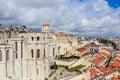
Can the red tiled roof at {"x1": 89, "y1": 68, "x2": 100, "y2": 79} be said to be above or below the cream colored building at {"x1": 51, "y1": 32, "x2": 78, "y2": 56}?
below

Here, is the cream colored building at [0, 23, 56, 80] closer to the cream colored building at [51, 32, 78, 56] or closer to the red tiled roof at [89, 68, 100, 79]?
the red tiled roof at [89, 68, 100, 79]

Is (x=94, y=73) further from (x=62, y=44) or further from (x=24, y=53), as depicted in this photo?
(x=62, y=44)

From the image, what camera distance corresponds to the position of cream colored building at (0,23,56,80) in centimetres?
4645

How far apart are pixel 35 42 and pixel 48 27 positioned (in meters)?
11.2

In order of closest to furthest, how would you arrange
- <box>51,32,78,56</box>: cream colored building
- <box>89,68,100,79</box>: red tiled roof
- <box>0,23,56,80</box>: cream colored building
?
<box>0,23,56,80</box>: cream colored building
<box>89,68,100,79</box>: red tiled roof
<box>51,32,78,56</box>: cream colored building

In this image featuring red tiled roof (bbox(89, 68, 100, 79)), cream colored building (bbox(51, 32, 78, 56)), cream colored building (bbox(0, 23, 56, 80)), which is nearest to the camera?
cream colored building (bbox(0, 23, 56, 80))

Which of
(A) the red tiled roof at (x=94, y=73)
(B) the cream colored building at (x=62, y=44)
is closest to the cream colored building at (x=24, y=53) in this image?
(A) the red tiled roof at (x=94, y=73)

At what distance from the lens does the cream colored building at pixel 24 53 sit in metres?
46.5

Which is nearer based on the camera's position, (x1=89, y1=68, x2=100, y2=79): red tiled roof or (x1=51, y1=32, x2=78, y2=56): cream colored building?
(x1=89, y1=68, x2=100, y2=79): red tiled roof

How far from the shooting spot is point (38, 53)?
174ft

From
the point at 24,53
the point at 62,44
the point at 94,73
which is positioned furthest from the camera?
the point at 62,44

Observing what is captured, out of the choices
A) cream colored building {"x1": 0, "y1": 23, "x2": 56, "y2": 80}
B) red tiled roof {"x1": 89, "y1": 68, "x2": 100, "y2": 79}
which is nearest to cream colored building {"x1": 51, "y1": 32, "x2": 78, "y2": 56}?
red tiled roof {"x1": 89, "y1": 68, "x2": 100, "y2": 79}

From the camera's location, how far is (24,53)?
5103 cm

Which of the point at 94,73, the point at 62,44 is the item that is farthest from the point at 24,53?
the point at 62,44
